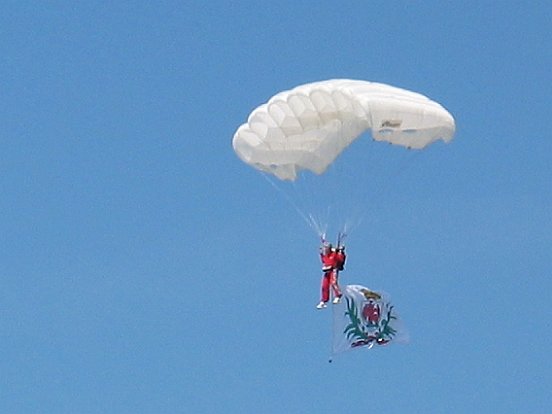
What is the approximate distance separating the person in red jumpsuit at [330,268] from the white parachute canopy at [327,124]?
1.70 m

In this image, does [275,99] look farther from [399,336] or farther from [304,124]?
[399,336]

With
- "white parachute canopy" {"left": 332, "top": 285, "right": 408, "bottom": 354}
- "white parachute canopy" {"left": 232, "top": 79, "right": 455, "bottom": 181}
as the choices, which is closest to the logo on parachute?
"white parachute canopy" {"left": 332, "top": 285, "right": 408, "bottom": 354}

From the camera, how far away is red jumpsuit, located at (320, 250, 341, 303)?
73.1 meters

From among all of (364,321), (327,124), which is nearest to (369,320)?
(364,321)

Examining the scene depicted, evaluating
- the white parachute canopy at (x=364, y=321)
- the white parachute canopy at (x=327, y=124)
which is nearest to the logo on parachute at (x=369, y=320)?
the white parachute canopy at (x=364, y=321)

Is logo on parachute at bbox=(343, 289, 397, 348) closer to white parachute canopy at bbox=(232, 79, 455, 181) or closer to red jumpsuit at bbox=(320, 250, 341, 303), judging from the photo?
red jumpsuit at bbox=(320, 250, 341, 303)

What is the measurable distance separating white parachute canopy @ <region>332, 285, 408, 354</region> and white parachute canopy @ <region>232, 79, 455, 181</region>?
264 cm

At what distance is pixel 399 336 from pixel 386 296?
A: 830 millimetres

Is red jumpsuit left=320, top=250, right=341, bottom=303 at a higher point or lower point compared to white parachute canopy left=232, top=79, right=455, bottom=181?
lower

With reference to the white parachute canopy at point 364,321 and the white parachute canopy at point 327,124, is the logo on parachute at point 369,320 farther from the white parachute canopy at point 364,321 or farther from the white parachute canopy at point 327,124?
the white parachute canopy at point 327,124

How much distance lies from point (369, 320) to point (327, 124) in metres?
4.08

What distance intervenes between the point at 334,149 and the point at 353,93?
1803mm

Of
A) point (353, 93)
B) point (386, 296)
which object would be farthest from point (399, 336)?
point (353, 93)

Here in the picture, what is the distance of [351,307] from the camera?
74.0 m
